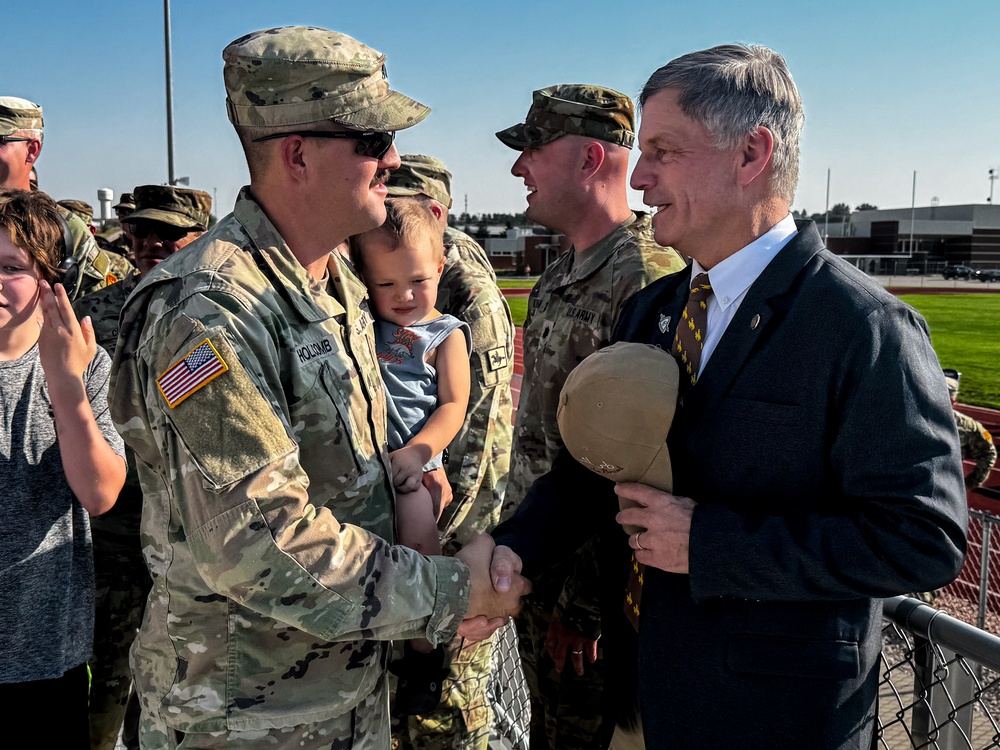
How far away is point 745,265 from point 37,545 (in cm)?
233

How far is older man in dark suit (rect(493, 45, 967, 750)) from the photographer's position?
175 cm

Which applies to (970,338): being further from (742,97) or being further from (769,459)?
(769,459)

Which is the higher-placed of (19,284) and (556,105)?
(556,105)

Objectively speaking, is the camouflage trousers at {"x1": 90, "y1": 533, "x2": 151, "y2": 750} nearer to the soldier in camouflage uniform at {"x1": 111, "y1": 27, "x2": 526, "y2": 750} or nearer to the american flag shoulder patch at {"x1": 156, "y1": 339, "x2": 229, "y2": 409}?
the soldier in camouflage uniform at {"x1": 111, "y1": 27, "x2": 526, "y2": 750}

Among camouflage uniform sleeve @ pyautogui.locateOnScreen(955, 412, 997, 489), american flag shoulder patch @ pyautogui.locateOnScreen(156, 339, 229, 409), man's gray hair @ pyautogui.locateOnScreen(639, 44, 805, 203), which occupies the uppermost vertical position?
man's gray hair @ pyautogui.locateOnScreen(639, 44, 805, 203)

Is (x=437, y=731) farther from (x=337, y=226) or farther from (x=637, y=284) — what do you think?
(x=337, y=226)

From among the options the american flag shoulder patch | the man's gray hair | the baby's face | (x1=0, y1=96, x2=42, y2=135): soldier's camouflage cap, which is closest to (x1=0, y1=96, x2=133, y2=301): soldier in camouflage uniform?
(x1=0, y1=96, x2=42, y2=135): soldier's camouflage cap

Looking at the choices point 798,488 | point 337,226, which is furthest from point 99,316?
point 798,488

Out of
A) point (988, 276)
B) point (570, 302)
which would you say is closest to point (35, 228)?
point (570, 302)

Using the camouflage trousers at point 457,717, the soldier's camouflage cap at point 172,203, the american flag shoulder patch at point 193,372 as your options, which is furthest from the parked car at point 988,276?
the american flag shoulder patch at point 193,372

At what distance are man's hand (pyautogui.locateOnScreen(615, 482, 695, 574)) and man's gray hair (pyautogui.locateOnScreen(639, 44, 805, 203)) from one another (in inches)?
34.1

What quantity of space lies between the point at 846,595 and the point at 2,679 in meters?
2.46

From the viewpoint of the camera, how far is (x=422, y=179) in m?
→ 4.58

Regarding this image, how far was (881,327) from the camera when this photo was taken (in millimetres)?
1809
